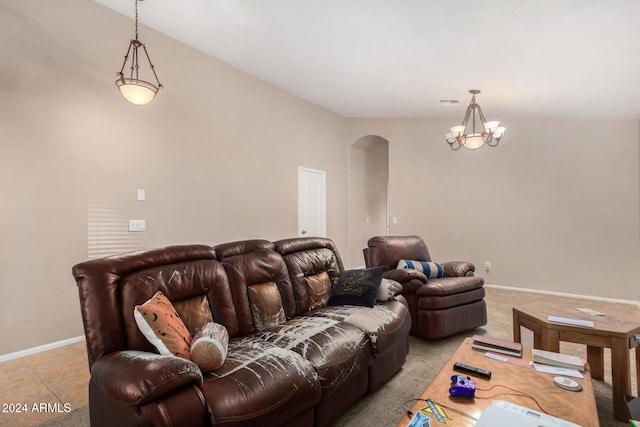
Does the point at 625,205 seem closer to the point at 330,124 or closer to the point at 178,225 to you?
the point at 330,124

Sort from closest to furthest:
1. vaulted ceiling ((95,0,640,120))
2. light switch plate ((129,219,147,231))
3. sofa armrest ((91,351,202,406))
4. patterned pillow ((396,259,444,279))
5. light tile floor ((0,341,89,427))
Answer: sofa armrest ((91,351,202,406)), light tile floor ((0,341,89,427)), vaulted ceiling ((95,0,640,120)), light switch plate ((129,219,147,231)), patterned pillow ((396,259,444,279))

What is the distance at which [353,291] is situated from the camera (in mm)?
2783

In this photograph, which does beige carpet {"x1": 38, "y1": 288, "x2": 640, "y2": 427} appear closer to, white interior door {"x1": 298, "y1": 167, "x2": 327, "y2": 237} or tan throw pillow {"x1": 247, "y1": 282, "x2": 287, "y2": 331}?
tan throw pillow {"x1": 247, "y1": 282, "x2": 287, "y2": 331}

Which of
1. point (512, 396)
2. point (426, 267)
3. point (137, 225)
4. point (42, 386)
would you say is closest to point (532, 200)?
point (426, 267)

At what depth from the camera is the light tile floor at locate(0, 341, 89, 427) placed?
6.98 ft

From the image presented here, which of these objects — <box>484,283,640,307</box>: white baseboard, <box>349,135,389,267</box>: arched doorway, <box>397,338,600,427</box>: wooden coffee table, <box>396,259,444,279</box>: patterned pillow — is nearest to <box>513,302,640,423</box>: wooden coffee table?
<box>397,338,600,427</box>: wooden coffee table

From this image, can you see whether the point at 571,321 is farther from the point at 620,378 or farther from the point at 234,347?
the point at 234,347

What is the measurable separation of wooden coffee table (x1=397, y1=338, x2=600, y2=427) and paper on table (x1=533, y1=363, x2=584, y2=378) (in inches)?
1.4

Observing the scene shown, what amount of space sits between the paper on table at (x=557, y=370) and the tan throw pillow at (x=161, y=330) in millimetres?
1829

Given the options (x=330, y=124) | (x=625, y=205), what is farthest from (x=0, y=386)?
(x=625, y=205)

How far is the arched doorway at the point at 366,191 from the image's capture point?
6969 millimetres

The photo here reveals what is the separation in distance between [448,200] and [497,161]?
3.24 feet

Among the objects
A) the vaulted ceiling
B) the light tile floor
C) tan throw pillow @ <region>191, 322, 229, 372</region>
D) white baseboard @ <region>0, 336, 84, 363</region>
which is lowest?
the light tile floor

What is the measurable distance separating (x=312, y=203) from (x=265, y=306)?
149 inches
